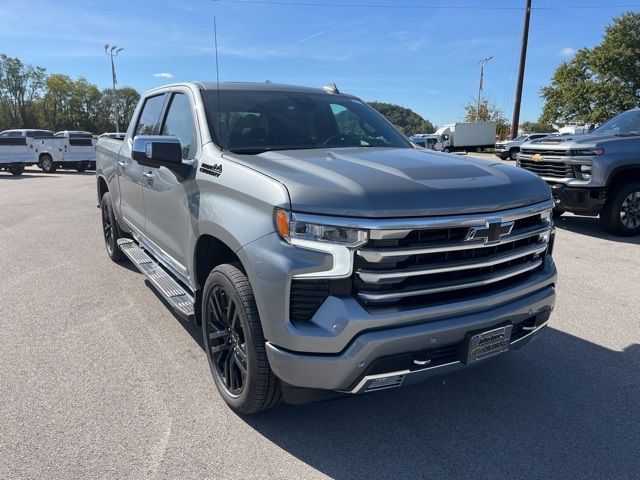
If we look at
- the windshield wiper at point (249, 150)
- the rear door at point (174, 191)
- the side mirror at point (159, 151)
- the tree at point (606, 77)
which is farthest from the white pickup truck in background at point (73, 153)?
the tree at point (606, 77)

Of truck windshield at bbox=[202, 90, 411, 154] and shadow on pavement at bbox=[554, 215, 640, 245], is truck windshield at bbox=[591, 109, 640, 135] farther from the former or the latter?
truck windshield at bbox=[202, 90, 411, 154]

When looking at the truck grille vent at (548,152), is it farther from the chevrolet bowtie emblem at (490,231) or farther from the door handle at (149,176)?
the door handle at (149,176)

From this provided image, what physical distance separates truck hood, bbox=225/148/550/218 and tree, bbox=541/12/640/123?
5432cm

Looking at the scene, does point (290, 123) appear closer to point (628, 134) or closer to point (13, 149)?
point (628, 134)

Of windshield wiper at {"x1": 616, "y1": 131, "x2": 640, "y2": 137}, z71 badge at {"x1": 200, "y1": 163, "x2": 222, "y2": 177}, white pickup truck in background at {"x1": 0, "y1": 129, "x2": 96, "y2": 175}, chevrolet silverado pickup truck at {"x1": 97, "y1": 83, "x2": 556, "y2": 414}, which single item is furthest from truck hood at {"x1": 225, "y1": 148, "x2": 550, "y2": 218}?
white pickup truck in background at {"x1": 0, "y1": 129, "x2": 96, "y2": 175}

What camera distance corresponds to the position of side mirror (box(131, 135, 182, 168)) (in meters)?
3.11

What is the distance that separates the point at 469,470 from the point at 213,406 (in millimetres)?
1505

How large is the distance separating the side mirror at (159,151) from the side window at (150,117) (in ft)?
3.97

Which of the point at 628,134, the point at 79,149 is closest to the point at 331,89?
the point at 628,134

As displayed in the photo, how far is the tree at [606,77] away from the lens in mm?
49750

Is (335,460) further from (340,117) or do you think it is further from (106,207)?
(106,207)

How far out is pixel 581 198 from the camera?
7.67 m

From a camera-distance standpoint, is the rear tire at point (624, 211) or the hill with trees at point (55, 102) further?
the hill with trees at point (55, 102)

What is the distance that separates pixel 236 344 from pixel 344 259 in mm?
1007
